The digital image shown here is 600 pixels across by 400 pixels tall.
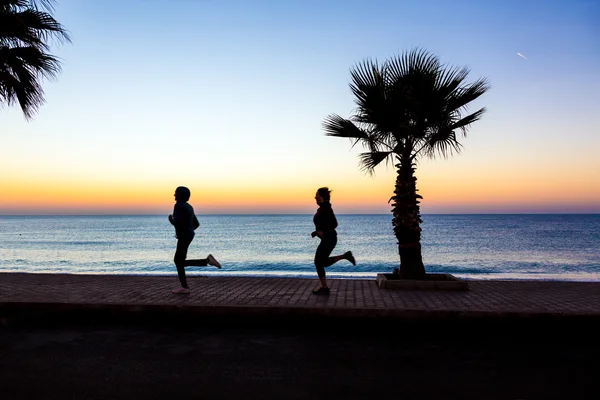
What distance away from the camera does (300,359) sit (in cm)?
508

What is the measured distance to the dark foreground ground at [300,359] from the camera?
13.3 feet

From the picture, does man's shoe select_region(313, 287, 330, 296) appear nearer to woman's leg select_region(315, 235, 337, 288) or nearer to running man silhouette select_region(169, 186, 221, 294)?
woman's leg select_region(315, 235, 337, 288)

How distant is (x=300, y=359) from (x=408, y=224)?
215 inches

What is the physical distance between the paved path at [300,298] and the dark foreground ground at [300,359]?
0.19m

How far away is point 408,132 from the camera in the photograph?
10062mm

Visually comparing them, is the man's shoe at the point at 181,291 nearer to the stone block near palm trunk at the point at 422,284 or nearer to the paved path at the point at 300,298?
the paved path at the point at 300,298

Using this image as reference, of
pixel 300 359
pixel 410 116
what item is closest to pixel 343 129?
pixel 410 116

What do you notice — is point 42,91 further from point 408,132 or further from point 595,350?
point 595,350

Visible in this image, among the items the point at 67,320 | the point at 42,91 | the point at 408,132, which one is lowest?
the point at 67,320

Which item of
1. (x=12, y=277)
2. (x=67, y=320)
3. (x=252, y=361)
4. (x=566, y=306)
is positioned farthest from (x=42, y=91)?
(x=566, y=306)

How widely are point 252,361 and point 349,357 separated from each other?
41.8 inches

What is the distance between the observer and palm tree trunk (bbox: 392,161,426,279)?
389 inches

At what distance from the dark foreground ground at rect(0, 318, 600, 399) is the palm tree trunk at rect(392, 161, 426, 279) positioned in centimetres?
315

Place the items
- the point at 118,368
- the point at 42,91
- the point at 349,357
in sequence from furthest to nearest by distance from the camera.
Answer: the point at 42,91
the point at 349,357
the point at 118,368
